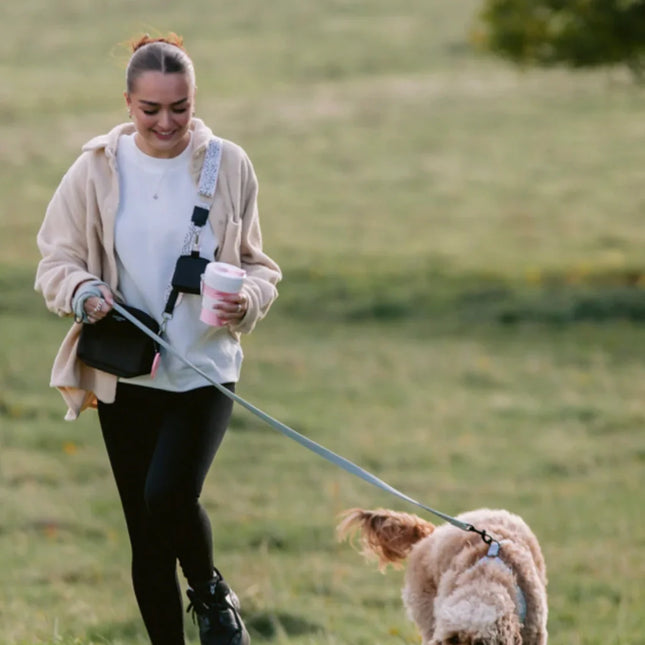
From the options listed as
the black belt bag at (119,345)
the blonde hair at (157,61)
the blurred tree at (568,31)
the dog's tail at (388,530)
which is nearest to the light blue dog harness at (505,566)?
the dog's tail at (388,530)

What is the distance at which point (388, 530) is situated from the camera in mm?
4508

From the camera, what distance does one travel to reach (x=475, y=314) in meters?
18.3

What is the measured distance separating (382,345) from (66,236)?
40.2ft

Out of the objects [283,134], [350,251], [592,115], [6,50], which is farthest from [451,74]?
[350,251]

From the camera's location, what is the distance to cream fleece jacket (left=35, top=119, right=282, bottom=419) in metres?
4.31

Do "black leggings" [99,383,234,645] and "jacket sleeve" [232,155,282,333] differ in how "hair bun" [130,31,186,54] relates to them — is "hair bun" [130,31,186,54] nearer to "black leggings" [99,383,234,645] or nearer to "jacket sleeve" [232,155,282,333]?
"jacket sleeve" [232,155,282,333]

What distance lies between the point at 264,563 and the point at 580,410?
5.88 metres

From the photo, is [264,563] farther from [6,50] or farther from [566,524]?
[6,50]

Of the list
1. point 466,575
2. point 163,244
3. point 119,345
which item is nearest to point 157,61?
point 163,244

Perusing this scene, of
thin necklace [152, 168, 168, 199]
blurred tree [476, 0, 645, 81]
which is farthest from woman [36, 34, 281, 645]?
blurred tree [476, 0, 645, 81]

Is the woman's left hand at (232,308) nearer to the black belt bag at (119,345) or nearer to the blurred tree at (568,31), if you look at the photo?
the black belt bag at (119,345)

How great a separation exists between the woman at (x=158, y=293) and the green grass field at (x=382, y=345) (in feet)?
1.38

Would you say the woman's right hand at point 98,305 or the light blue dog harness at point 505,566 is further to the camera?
the woman's right hand at point 98,305

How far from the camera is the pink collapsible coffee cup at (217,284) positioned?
408 cm
